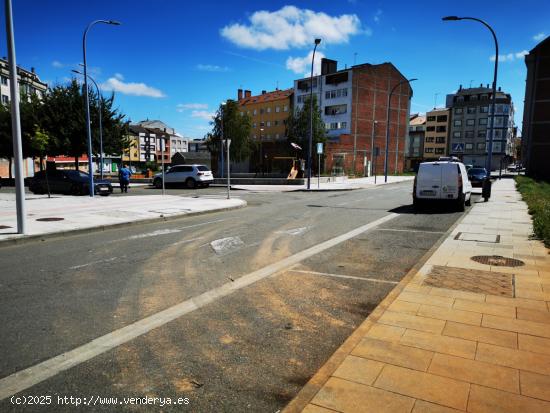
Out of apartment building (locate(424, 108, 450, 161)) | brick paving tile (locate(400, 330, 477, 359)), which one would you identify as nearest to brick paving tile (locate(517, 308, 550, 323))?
brick paving tile (locate(400, 330, 477, 359))

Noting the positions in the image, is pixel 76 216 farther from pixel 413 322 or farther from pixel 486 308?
pixel 486 308

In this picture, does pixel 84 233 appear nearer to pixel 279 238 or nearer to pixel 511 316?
pixel 279 238

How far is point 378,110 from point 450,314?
222ft

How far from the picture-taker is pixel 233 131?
50.9 metres

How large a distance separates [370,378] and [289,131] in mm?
49946

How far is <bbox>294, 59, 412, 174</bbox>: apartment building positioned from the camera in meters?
63.6

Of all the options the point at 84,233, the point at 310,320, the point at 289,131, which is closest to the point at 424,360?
the point at 310,320

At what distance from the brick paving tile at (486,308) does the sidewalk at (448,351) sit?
0.01m

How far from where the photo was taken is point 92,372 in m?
3.32

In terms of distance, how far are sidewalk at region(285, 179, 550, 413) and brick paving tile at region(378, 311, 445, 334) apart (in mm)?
10

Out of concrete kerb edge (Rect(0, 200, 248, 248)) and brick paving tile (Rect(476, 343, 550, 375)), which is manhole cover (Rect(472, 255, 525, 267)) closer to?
brick paving tile (Rect(476, 343, 550, 375))

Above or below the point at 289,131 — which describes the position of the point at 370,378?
below

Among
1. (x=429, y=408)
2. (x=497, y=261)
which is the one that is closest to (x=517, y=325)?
(x=429, y=408)

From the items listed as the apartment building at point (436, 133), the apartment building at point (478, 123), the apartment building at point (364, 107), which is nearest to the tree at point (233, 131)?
the apartment building at point (364, 107)
